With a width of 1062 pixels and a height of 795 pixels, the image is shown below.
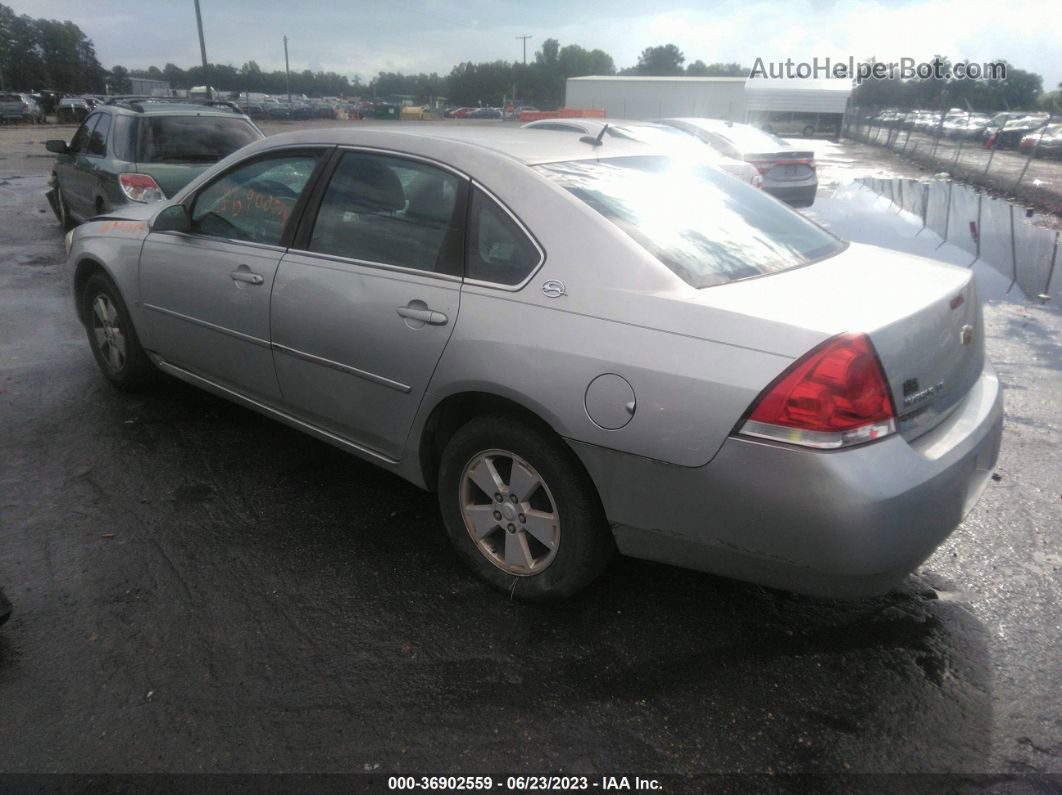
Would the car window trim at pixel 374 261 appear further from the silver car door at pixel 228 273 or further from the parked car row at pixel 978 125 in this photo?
the parked car row at pixel 978 125

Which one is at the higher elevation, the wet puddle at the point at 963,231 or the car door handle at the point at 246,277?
the car door handle at the point at 246,277

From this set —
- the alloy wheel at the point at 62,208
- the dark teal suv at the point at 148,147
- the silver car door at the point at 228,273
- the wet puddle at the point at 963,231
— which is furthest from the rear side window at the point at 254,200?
the alloy wheel at the point at 62,208

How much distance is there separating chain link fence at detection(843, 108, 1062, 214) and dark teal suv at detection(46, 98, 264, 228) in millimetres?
13815

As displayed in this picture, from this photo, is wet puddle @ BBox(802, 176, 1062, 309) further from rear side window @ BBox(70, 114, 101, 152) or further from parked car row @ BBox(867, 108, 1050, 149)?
parked car row @ BBox(867, 108, 1050, 149)

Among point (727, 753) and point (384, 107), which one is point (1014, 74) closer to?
point (384, 107)

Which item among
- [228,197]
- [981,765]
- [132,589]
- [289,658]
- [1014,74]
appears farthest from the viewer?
[1014,74]

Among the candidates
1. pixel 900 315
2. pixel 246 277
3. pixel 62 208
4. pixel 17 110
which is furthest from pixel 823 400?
pixel 17 110

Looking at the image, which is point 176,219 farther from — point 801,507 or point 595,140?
point 801,507

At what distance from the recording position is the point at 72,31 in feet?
323

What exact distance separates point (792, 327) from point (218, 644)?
2.10 m

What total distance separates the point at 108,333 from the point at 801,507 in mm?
4255

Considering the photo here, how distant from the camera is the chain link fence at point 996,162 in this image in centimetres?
1705

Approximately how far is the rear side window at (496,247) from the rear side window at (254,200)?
1.09 m

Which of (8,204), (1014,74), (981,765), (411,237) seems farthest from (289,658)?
(1014,74)
